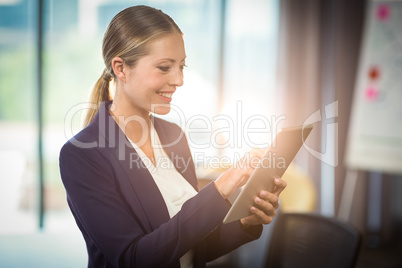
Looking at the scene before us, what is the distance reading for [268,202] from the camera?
68 centimetres

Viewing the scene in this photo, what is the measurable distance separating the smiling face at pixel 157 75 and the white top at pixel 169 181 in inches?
4.0

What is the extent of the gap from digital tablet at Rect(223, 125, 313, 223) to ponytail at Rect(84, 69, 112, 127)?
26 cm

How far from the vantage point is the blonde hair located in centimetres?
58

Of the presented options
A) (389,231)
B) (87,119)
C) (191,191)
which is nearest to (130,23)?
(87,119)

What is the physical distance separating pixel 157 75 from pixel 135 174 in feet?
0.57

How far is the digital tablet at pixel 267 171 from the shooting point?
0.64 m

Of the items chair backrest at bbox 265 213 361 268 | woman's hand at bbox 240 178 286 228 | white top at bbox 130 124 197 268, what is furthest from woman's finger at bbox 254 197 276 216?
chair backrest at bbox 265 213 361 268

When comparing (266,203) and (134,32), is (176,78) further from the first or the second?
(266,203)

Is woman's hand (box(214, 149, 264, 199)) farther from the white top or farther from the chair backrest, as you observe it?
the chair backrest

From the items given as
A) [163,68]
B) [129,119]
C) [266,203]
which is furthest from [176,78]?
[266,203]

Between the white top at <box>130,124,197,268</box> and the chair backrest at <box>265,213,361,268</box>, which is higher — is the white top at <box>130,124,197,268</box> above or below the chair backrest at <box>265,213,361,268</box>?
above

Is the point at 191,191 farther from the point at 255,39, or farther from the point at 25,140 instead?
the point at 255,39

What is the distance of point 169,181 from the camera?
28.7 inches

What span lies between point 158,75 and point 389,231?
360 cm
